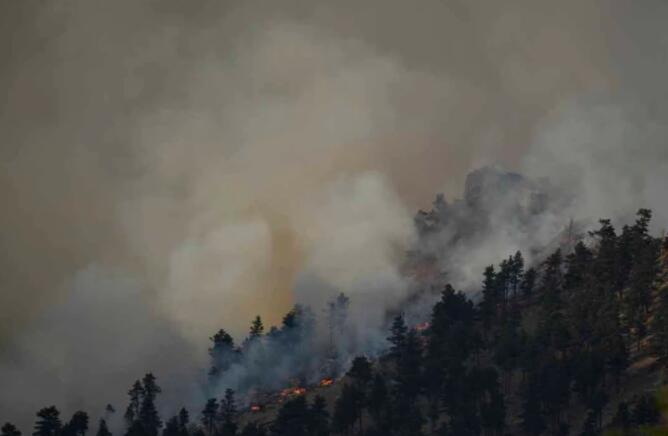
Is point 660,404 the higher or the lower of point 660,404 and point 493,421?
the lower

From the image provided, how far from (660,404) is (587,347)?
16226 centimetres

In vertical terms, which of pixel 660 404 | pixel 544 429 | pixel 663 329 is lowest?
pixel 660 404

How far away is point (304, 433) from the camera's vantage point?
195m

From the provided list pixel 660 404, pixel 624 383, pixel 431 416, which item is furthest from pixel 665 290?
pixel 660 404

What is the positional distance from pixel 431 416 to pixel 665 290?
53.3 metres

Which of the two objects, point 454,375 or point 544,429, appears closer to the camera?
point 544,429

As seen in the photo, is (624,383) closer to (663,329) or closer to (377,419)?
(663,329)

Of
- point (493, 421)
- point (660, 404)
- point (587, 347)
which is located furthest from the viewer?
point (587, 347)

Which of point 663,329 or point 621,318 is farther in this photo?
point 621,318

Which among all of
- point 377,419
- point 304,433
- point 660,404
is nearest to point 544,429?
point 377,419

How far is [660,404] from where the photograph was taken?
29703mm

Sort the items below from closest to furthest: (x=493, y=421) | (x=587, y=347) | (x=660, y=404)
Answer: (x=660, y=404) → (x=493, y=421) → (x=587, y=347)

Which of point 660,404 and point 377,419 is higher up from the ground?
point 377,419

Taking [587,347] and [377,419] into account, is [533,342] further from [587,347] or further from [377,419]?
[377,419]
